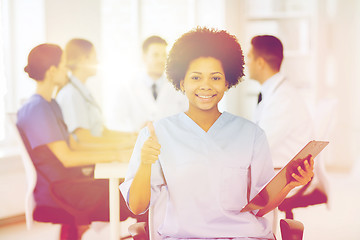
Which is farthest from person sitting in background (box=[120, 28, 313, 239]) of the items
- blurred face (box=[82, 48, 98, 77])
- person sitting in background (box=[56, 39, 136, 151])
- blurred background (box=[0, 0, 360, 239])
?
blurred background (box=[0, 0, 360, 239])

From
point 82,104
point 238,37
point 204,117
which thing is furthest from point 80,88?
point 238,37

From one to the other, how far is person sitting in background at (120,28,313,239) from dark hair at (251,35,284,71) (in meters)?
1.00

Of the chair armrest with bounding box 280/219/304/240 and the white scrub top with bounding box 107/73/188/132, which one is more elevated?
the white scrub top with bounding box 107/73/188/132

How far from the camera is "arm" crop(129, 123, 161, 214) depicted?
1197 millimetres

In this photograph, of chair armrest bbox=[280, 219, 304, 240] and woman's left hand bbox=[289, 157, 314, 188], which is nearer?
woman's left hand bbox=[289, 157, 314, 188]

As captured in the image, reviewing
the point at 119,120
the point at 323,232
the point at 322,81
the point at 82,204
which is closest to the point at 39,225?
the point at 119,120

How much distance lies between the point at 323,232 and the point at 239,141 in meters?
2.16

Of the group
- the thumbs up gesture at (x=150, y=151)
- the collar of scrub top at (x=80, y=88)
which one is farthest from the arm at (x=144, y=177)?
the collar of scrub top at (x=80, y=88)

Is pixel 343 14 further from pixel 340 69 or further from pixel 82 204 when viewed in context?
pixel 82 204

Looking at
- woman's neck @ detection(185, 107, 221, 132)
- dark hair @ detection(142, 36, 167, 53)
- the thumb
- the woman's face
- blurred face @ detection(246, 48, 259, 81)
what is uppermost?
dark hair @ detection(142, 36, 167, 53)

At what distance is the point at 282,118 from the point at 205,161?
94cm

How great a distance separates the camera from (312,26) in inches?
195

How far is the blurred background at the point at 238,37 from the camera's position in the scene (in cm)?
371

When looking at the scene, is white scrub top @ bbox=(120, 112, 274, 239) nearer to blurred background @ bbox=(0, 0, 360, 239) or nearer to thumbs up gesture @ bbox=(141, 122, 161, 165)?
thumbs up gesture @ bbox=(141, 122, 161, 165)
